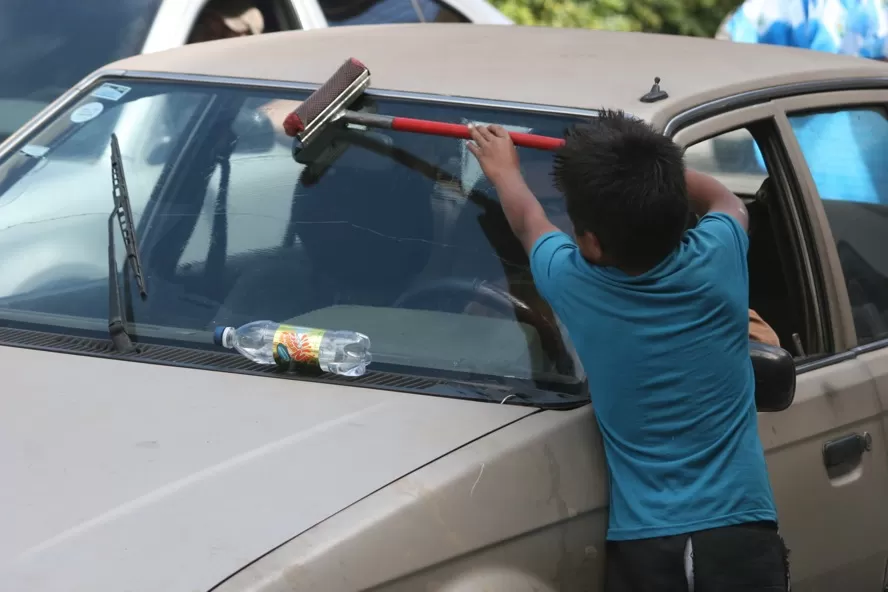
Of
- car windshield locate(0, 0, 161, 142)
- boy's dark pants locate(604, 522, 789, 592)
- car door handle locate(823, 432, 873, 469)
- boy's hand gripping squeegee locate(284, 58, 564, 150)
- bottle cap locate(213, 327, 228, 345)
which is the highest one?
car windshield locate(0, 0, 161, 142)

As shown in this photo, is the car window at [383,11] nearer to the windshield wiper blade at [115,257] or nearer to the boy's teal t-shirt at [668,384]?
the windshield wiper blade at [115,257]

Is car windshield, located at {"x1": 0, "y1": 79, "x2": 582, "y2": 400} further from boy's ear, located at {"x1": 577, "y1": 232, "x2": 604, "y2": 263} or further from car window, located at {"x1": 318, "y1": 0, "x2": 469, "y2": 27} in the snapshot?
car window, located at {"x1": 318, "y1": 0, "x2": 469, "y2": 27}

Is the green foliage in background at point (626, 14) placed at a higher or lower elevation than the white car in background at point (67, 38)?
higher

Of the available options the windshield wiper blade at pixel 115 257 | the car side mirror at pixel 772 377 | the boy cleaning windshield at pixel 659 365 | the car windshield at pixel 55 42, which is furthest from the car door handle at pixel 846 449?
the car windshield at pixel 55 42

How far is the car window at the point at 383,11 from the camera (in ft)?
19.6

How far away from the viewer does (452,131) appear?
9.25ft

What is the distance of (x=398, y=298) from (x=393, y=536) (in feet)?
2.50

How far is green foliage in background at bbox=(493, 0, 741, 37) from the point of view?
10.5 meters

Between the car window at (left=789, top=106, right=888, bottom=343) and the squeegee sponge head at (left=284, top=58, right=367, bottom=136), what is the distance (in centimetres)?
106

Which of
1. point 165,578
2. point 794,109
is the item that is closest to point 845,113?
point 794,109

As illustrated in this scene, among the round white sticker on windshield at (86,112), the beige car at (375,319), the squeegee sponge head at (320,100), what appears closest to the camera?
the beige car at (375,319)

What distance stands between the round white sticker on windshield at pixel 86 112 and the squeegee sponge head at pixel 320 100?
0.65 meters

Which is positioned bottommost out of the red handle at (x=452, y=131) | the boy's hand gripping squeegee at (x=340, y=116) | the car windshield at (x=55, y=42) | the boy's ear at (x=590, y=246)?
the boy's ear at (x=590, y=246)

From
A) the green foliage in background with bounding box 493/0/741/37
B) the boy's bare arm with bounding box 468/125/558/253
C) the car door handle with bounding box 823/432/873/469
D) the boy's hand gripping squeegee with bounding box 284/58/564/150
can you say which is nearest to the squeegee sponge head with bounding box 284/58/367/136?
the boy's hand gripping squeegee with bounding box 284/58/564/150
